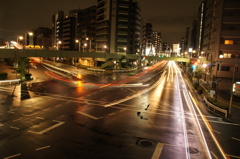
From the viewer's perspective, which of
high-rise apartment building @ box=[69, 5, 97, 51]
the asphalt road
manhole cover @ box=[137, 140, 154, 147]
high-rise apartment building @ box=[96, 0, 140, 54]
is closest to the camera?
the asphalt road

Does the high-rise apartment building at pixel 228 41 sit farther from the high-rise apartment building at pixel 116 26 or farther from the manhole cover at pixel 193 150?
→ the high-rise apartment building at pixel 116 26

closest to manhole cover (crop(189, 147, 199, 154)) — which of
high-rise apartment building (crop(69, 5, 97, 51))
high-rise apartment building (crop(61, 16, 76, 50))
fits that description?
high-rise apartment building (crop(69, 5, 97, 51))

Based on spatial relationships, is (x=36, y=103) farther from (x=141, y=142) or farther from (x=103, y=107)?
(x=141, y=142)

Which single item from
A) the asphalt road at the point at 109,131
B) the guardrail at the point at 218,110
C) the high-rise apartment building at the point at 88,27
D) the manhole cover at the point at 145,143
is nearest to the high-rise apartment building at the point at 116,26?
the high-rise apartment building at the point at 88,27

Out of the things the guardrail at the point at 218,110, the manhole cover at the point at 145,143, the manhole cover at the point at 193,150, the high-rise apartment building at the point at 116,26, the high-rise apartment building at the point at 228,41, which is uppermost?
the high-rise apartment building at the point at 116,26

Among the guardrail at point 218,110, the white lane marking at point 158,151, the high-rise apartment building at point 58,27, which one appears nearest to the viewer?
the white lane marking at point 158,151

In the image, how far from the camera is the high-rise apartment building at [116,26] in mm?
109000

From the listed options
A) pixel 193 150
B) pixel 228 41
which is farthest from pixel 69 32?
pixel 193 150

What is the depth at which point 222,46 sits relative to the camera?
4981cm

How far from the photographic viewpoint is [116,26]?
10994cm

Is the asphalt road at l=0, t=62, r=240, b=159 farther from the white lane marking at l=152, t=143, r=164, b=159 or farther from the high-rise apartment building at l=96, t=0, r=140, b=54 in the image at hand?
the high-rise apartment building at l=96, t=0, r=140, b=54

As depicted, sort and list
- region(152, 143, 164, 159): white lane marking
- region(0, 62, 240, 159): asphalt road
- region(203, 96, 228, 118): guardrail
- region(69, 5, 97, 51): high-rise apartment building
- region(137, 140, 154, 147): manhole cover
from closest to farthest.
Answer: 1. region(152, 143, 164, 159): white lane marking
2. region(0, 62, 240, 159): asphalt road
3. region(137, 140, 154, 147): manhole cover
4. region(203, 96, 228, 118): guardrail
5. region(69, 5, 97, 51): high-rise apartment building

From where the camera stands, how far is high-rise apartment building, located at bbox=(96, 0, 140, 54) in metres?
109

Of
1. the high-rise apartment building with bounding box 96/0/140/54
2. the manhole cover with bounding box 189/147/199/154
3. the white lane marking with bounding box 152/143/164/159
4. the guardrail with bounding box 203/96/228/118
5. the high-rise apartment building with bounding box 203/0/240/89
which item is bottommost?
the manhole cover with bounding box 189/147/199/154
